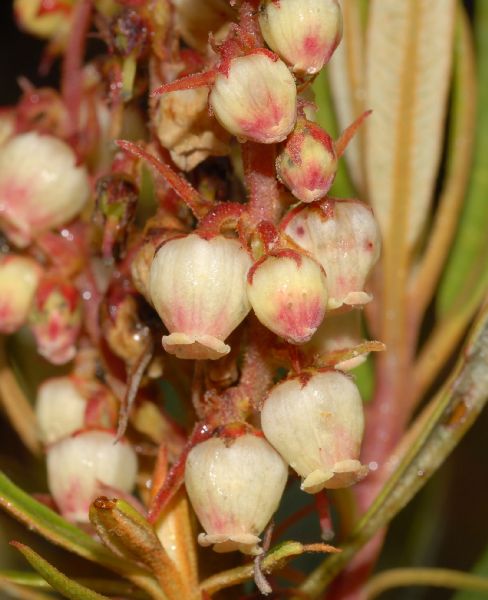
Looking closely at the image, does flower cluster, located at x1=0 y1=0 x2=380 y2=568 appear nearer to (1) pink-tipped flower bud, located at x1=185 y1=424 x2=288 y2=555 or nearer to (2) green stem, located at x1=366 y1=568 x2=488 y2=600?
(1) pink-tipped flower bud, located at x1=185 y1=424 x2=288 y2=555

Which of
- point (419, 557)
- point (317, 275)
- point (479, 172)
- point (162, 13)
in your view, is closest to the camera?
point (317, 275)

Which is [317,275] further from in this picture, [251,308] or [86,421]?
[86,421]

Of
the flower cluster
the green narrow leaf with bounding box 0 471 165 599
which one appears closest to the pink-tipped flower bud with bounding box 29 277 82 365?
the flower cluster

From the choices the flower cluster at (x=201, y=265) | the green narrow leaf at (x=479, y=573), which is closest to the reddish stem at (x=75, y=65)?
the flower cluster at (x=201, y=265)

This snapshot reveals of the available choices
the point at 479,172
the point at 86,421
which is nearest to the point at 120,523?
the point at 86,421

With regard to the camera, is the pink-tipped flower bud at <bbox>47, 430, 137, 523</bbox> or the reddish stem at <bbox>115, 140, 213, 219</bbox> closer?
the reddish stem at <bbox>115, 140, 213, 219</bbox>
